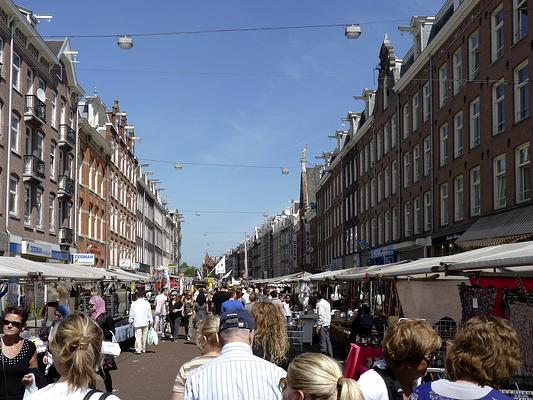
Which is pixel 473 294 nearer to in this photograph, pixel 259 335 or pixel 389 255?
pixel 259 335

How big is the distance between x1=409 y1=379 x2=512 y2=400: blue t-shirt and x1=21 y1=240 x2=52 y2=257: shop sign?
97.6 ft

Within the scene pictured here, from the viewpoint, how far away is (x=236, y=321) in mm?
4125

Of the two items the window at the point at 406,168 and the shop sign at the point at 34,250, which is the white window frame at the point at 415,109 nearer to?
the window at the point at 406,168

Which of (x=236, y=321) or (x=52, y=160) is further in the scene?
(x=52, y=160)

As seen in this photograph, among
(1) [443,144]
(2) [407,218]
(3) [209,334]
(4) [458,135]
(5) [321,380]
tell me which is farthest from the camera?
(2) [407,218]

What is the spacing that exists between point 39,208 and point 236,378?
1290 inches

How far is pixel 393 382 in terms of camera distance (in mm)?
4164

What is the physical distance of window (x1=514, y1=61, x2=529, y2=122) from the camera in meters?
21.9

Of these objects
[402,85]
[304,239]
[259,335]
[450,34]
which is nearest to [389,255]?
[402,85]

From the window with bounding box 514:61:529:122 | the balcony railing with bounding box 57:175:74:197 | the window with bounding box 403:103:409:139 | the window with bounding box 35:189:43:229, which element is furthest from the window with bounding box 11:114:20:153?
the window with bounding box 514:61:529:122

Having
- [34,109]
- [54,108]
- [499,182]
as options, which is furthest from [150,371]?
[54,108]

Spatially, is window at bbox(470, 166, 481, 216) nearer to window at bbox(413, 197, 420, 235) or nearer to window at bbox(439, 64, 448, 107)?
window at bbox(439, 64, 448, 107)

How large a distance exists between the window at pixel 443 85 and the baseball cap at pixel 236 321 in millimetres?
27325

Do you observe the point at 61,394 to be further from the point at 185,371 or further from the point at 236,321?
the point at 185,371
